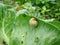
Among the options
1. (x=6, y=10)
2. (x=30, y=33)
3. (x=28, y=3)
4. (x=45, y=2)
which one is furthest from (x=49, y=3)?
(x=30, y=33)

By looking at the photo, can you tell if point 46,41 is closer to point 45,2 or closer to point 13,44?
point 13,44

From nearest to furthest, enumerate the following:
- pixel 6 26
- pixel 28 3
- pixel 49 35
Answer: pixel 49 35, pixel 6 26, pixel 28 3

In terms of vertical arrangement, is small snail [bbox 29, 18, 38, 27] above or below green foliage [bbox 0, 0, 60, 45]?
above

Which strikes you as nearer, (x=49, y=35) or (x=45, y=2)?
(x=49, y=35)

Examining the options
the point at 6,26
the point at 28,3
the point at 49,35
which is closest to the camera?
the point at 49,35

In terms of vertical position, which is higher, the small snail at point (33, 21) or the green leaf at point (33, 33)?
the small snail at point (33, 21)

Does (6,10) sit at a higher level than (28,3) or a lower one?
higher

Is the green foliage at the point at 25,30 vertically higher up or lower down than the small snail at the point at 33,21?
lower down

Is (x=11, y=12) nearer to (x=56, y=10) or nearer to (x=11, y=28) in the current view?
(x=11, y=28)

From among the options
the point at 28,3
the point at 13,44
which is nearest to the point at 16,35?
the point at 13,44
